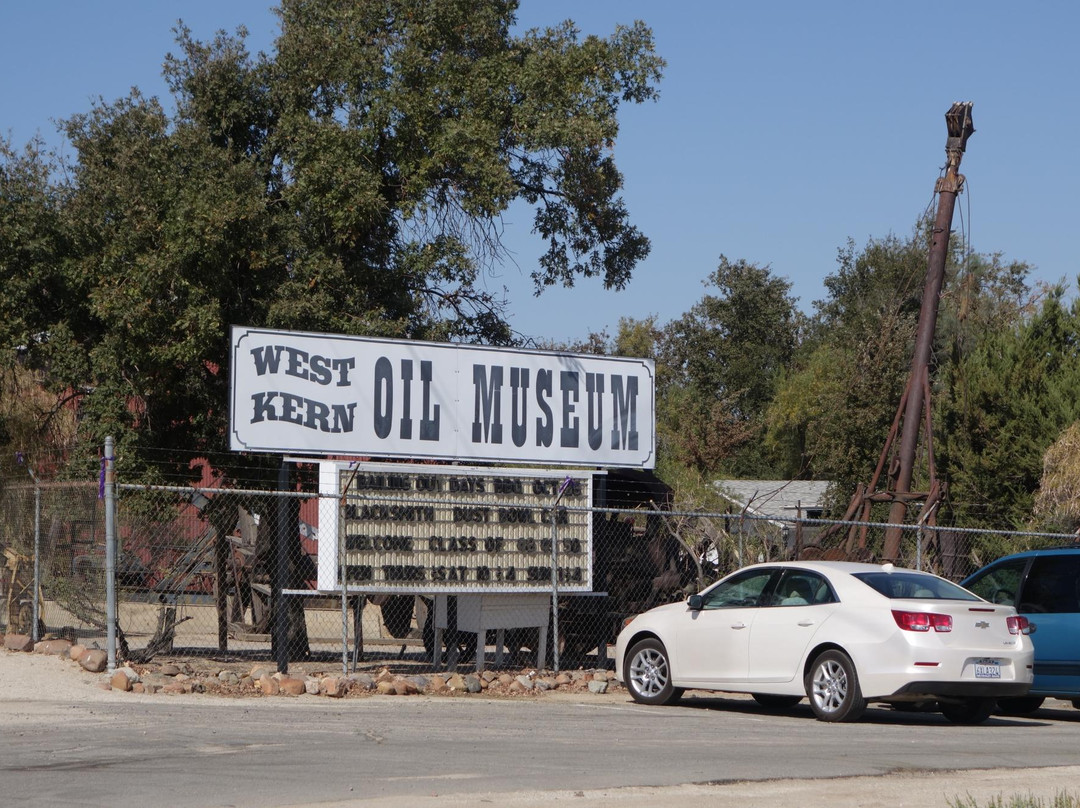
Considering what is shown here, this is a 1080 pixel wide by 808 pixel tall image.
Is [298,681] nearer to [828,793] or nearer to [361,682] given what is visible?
[361,682]

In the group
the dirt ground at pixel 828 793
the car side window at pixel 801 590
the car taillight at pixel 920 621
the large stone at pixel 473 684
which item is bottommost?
the large stone at pixel 473 684

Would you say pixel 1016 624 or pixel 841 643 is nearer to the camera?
pixel 841 643

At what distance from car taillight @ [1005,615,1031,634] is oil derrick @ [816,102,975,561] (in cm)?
766

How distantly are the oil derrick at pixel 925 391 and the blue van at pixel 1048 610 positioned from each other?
17.9ft

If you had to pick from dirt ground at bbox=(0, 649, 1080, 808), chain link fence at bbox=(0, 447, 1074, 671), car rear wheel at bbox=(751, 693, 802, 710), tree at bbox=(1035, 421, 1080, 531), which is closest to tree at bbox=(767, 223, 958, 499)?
tree at bbox=(1035, 421, 1080, 531)

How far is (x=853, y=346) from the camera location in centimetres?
4531

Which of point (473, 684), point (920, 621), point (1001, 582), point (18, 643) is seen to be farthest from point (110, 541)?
point (1001, 582)

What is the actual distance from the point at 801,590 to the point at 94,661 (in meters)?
7.10

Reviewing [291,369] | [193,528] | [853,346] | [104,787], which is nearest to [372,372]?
[291,369]

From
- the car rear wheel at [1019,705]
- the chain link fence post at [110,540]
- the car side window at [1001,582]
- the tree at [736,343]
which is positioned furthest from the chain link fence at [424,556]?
the tree at [736,343]

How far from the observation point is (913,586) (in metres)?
12.8

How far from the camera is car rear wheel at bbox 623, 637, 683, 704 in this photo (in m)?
14.1

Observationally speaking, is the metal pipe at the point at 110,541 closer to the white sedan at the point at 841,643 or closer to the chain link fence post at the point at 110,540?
the chain link fence post at the point at 110,540

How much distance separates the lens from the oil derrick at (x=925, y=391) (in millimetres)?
20969
